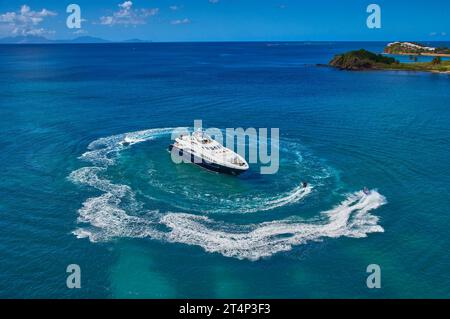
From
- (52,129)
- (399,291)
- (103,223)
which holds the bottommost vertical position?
(399,291)

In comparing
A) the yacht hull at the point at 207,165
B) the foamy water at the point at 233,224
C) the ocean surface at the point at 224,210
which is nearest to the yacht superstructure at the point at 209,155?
the yacht hull at the point at 207,165

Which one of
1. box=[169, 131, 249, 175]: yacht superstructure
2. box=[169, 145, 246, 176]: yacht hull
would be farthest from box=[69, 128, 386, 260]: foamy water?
box=[169, 131, 249, 175]: yacht superstructure

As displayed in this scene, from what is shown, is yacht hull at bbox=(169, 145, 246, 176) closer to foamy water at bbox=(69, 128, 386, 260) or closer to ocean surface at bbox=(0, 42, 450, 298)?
ocean surface at bbox=(0, 42, 450, 298)

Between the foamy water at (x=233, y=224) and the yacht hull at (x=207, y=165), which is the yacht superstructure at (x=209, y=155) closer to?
the yacht hull at (x=207, y=165)

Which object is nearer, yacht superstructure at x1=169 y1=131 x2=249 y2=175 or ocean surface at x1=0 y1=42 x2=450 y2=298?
ocean surface at x1=0 y1=42 x2=450 y2=298
